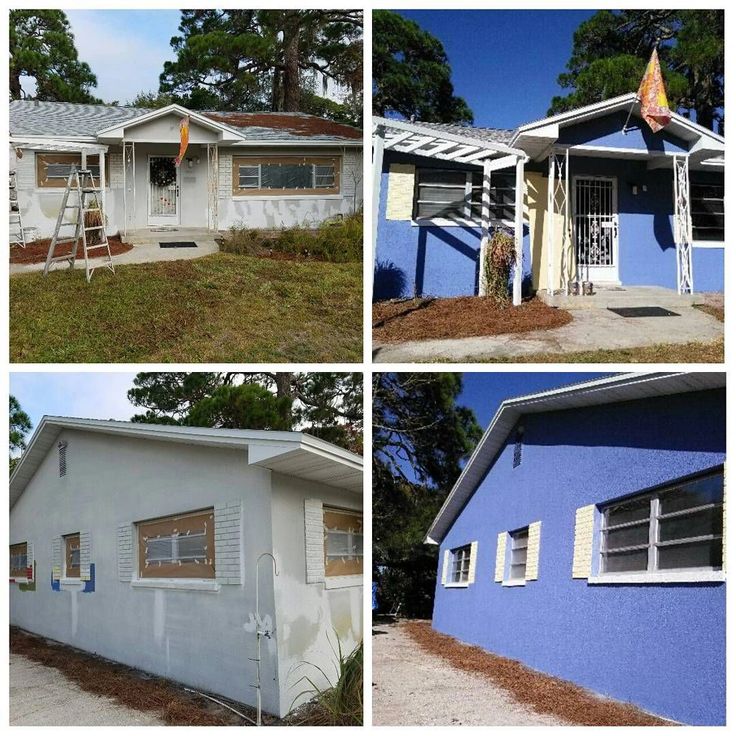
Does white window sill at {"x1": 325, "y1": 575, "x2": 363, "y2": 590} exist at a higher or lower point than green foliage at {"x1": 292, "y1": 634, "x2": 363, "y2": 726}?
higher

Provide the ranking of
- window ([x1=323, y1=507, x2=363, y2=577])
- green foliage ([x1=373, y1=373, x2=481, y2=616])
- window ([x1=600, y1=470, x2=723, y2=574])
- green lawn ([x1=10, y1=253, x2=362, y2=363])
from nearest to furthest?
window ([x1=600, y1=470, x2=723, y2=574]) → window ([x1=323, y1=507, x2=363, y2=577]) → green lawn ([x1=10, y1=253, x2=362, y2=363]) → green foliage ([x1=373, y1=373, x2=481, y2=616])

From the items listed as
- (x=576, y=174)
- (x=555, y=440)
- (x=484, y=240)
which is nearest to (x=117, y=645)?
(x=555, y=440)

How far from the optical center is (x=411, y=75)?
45.1 feet

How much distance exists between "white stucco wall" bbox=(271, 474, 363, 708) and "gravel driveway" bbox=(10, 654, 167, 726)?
1295mm

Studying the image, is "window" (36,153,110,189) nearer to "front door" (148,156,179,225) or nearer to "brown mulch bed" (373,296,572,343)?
"front door" (148,156,179,225)

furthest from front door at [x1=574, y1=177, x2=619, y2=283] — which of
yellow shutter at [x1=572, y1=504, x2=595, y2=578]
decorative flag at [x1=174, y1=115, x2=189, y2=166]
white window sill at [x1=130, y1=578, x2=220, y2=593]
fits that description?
white window sill at [x1=130, y1=578, x2=220, y2=593]

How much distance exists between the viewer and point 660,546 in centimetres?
612

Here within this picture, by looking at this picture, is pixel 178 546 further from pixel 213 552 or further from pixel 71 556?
pixel 71 556

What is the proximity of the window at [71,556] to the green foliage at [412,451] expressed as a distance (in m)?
4.27

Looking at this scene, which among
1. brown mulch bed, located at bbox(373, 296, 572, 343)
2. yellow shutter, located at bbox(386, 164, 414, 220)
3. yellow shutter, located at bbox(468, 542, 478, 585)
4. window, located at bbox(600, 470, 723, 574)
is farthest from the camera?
yellow shutter, located at bbox(468, 542, 478, 585)

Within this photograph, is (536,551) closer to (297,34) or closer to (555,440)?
(555,440)

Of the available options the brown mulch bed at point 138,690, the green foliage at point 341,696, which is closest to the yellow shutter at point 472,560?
the green foliage at point 341,696

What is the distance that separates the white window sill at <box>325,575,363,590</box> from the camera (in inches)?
319

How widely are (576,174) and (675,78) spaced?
2.22m
